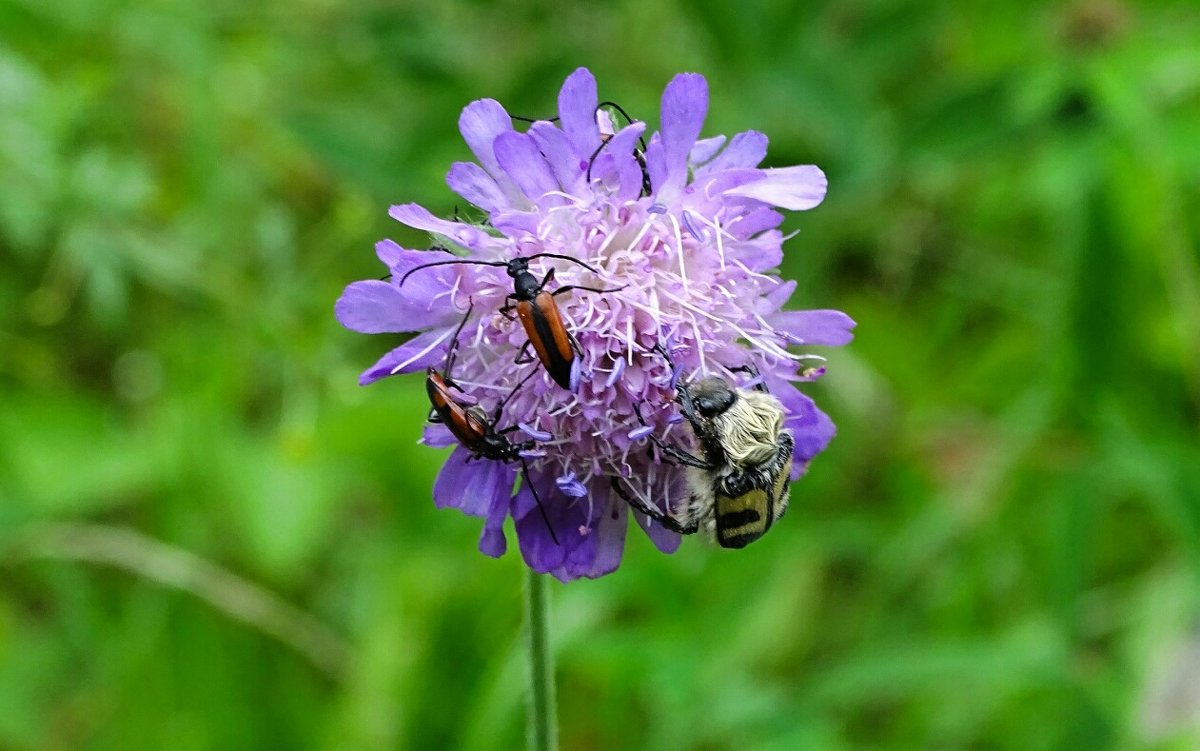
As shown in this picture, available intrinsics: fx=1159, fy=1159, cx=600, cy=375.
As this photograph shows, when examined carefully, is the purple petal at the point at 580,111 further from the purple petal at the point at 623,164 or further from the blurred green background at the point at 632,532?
the blurred green background at the point at 632,532

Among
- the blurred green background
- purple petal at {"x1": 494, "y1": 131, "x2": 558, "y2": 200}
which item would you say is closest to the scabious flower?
purple petal at {"x1": 494, "y1": 131, "x2": 558, "y2": 200}

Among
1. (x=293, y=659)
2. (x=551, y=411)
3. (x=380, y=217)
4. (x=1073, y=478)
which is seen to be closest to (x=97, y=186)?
(x=380, y=217)

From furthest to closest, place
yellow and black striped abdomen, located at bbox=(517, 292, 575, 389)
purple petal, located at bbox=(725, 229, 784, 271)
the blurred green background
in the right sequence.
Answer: the blurred green background → purple petal, located at bbox=(725, 229, 784, 271) → yellow and black striped abdomen, located at bbox=(517, 292, 575, 389)

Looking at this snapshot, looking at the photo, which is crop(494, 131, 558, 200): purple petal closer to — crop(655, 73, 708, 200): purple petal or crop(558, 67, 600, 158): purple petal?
crop(558, 67, 600, 158): purple petal

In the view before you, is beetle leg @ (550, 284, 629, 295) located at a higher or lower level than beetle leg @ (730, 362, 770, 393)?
higher

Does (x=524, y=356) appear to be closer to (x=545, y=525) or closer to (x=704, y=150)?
(x=545, y=525)

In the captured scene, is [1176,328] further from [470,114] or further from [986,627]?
[470,114]

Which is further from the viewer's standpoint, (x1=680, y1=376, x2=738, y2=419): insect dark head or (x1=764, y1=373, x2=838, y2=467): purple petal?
(x1=764, y1=373, x2=838, y2=467): purple petal

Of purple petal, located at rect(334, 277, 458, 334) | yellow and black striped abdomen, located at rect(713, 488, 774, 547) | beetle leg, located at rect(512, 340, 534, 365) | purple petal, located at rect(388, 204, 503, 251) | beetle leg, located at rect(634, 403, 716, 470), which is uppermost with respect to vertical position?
purple petal, located at rect(388, 204, 503, 251)
